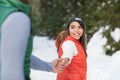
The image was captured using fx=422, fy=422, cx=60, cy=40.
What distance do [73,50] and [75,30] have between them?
39cm

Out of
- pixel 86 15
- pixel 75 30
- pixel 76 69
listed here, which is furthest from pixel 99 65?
pixel 76 69

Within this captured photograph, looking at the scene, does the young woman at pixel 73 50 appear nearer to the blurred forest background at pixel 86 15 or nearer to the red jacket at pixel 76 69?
the red jacket at pixel 76 69

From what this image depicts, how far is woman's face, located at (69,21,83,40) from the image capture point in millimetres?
5016

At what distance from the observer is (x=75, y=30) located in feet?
16.6

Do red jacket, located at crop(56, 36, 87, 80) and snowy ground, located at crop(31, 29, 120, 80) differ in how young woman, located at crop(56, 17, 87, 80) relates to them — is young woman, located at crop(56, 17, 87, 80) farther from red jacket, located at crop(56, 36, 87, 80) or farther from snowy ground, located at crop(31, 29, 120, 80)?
snowy ground, located at crop(31, 29, 120, 80)

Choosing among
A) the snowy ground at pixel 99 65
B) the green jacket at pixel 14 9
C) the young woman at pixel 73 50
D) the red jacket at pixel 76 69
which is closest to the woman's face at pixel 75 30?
the young woman at pixel 73 50

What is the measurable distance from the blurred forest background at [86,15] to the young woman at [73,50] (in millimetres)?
586

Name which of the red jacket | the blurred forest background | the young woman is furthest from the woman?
the red jacket

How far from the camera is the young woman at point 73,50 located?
15.5 feet

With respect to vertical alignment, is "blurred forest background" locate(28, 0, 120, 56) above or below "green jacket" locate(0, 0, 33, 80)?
below

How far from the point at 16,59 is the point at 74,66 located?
2.75m

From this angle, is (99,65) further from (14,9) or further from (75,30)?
(14,9)

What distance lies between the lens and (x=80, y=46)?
4.95 metres

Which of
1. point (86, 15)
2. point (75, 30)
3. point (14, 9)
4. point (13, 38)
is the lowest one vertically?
point (86, 15)
